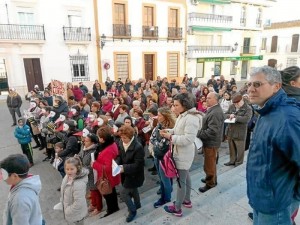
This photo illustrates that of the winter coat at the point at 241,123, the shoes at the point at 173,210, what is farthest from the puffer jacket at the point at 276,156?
the winter coat at the point at 241,123

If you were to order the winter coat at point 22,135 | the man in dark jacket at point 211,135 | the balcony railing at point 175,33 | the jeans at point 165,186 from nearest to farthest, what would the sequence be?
1. the jeans at point 165,186
2. the man in dark jacket at point 211,135
3. the winter coat at point 22,135
4. the balcony railing at point 175,33

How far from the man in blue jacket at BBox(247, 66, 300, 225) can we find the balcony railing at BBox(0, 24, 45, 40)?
16370 millimetres

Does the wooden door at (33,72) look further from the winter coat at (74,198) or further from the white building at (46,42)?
the winter coat at (74,198)

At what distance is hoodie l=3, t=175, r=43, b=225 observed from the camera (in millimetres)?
1942

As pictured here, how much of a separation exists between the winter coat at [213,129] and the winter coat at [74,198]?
2000 mm

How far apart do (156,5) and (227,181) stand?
60.7ft

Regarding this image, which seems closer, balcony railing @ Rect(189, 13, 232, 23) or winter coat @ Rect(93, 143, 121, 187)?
winter coat @ Rect(93, 143, 121, 187)

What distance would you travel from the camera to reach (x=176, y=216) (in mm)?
3182

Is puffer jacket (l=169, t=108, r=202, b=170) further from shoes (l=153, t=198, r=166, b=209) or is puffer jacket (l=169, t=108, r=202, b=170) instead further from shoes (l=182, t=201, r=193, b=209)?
shoes (l=153, t=198, r=166, b=209)

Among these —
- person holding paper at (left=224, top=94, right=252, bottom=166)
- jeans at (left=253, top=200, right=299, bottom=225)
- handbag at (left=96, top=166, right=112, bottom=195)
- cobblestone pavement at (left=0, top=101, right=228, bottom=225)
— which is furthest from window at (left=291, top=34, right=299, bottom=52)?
jeans at (left=253, top=200, right=299, bottom=225)

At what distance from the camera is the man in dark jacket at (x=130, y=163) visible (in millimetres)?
3348

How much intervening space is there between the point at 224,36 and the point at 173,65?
7287mm

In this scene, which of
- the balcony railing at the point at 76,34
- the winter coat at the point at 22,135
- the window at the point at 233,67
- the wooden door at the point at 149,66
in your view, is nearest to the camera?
the winter coat at the point at 22,135

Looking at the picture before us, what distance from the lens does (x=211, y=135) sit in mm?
3705
